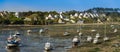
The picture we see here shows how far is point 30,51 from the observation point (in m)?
62.2

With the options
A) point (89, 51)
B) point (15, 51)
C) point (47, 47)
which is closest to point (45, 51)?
point (47, 47)

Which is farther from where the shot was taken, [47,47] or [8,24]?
[8,24]

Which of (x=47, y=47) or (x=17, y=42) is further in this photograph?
(x=17, y=42)

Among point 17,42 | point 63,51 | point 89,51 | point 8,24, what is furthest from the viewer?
point 8,24

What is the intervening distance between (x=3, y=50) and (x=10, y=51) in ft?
6.63

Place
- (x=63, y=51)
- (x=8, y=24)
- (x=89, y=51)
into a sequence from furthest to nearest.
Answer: (x=8, y=24) → (x=63, y=51) → (x=89, y=51)

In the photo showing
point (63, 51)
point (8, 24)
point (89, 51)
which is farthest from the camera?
point (8, 24)

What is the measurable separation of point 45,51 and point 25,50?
4096mm

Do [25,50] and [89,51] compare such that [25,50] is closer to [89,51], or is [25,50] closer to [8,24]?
[89,51]

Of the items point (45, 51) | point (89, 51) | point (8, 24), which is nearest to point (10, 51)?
point (45, 51)

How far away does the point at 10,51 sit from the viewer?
62.3 meters

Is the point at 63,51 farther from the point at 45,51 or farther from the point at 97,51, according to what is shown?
the point at 97,51

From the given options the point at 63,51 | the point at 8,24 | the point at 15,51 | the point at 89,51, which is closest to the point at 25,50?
the point at 15,51

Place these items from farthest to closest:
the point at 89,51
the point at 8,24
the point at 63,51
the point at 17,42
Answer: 1. the point at 8,24
2. the point at 17,42
3. the point at 63,51
4. the point at 89,51
